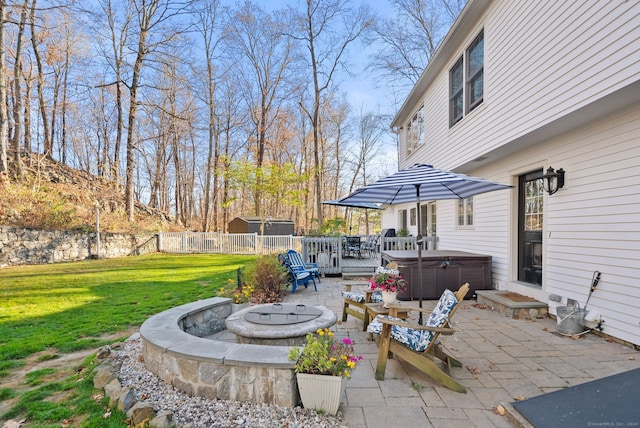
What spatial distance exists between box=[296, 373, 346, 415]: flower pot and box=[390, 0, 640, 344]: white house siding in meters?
3.54

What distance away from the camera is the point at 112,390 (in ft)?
8.13

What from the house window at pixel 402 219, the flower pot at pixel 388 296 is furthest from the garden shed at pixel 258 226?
the flower pot at pixel 388 296

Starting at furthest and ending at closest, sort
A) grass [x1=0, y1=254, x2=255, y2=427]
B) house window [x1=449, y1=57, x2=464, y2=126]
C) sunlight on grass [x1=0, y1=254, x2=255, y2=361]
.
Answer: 1. house window [x1=449, y1=57, x2=464, y2=126]
2. sunlight on grass [x1=0, y1=254, x2=255, y2=361]
3. grass [x1=0, y1=254, x2=255, y2=427]

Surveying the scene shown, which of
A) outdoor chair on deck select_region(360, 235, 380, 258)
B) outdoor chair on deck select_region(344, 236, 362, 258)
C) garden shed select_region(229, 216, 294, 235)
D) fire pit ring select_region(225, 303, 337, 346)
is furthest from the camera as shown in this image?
garden shed select_region(229, 216, 294, 235)

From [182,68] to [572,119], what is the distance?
16.6 metres

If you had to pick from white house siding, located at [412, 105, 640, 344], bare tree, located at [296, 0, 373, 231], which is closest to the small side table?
white house siding, located at [412, 105, 640, 344]

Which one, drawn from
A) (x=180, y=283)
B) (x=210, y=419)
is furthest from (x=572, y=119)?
(x=180, y=283)

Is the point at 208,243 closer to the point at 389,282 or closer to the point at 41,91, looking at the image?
the point at 41,91

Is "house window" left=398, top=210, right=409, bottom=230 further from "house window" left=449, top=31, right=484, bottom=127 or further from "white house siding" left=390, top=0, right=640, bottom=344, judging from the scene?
"white house siding" left=390, top=0, right=640, bottom=344

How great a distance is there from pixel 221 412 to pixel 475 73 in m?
6.84

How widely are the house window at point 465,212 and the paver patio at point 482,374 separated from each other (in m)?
3.10

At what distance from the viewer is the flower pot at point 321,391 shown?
7.04ft

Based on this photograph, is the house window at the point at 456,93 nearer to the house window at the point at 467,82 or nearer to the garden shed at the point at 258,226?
the house window at the point at 467,82

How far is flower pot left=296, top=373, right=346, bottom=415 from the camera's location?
2.14m
